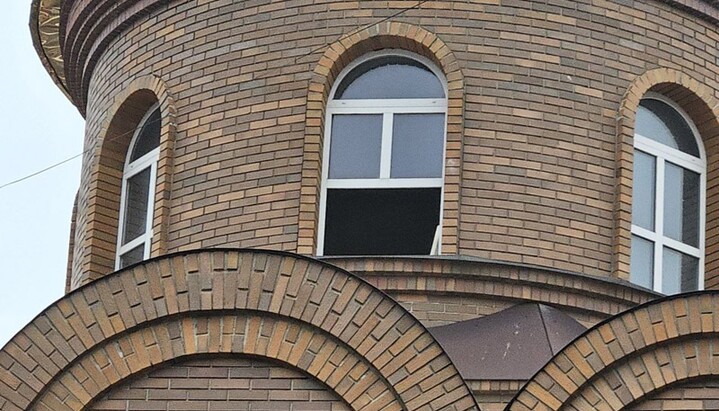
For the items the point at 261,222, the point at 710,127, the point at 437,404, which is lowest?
the point at 437,404

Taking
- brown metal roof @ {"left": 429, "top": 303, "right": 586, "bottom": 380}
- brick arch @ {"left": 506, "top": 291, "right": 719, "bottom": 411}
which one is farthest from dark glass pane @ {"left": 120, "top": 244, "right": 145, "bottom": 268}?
brick arch @ {"left": 506, "top": 291, "right": 719, "bottom": 411}

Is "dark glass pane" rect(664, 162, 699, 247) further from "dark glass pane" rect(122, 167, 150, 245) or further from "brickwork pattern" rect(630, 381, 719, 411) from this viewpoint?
"dark glass pane" rect(122, 167, 150, 245)

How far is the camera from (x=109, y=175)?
21.4m

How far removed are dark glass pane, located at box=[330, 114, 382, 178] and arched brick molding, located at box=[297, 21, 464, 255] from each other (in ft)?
0.66

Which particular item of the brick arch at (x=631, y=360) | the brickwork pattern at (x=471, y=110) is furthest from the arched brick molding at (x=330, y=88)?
the brick arch at (x=631, y=360)

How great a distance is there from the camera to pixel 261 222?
19734mm

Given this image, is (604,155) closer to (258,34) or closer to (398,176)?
(398,176)

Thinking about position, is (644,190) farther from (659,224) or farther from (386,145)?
(386,145)

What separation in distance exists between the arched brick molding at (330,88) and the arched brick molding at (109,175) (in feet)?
4.72

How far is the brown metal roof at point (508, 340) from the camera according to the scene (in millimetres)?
18375

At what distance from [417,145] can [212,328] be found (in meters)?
4.13

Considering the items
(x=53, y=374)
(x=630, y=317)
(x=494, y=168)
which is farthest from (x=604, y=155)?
(x=53, y=374)

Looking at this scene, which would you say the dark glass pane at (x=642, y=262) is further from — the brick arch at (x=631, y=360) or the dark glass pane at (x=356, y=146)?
the brick arch at (x=631, y=360)

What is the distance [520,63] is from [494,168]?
3.33 ft
